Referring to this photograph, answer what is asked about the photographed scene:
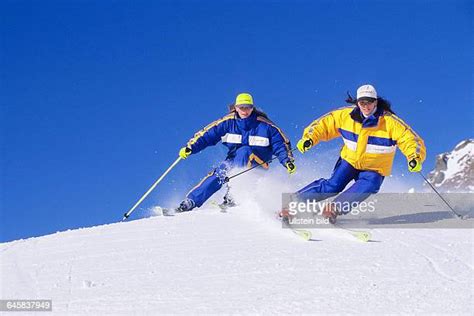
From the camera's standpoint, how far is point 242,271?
5.12 metres

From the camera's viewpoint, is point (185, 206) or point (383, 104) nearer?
point (383, 104)

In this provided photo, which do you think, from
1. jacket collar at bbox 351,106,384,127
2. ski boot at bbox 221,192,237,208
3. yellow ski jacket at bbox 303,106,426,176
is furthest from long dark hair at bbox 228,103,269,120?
jacket collar at bbox 351,106,384,127

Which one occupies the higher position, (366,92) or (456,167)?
(456,167)

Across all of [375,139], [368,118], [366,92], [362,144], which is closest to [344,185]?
[362,144]

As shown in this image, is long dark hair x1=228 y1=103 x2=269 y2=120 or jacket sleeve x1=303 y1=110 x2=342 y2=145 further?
long dark hair x1=228 y1=103 x2=269 y2=120

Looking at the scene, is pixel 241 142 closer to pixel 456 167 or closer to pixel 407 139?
pixel 407 139

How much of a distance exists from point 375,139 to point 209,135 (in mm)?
3577

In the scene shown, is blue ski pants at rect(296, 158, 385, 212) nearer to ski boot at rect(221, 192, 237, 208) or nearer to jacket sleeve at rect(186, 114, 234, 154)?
ski boot at rect(221, 192, 237, 208)

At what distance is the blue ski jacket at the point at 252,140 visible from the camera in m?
10.5

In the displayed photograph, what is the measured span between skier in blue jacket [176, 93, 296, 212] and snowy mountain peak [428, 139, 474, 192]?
74.1 m

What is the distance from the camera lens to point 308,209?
8086 millimetres

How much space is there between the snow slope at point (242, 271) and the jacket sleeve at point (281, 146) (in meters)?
3.12

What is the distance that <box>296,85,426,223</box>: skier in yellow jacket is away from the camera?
26.5 feet

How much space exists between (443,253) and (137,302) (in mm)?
2828
